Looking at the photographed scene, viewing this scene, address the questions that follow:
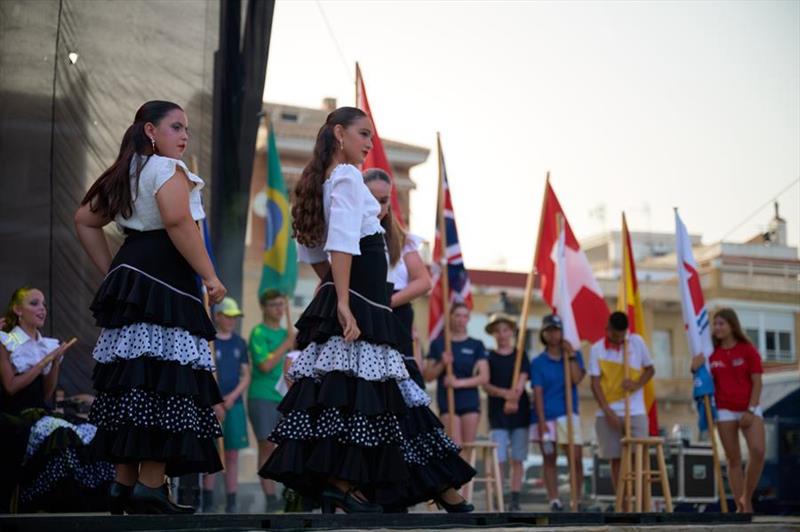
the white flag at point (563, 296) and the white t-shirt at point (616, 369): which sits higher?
the white flag at point (563, 296)

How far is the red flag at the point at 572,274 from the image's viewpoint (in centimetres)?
1211

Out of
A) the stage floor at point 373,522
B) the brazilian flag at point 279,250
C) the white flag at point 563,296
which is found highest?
the brazilian flag at point 279,250

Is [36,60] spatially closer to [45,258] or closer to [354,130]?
[45,258]

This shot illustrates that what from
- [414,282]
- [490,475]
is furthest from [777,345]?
[414,282]

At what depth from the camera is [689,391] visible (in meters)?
48.6

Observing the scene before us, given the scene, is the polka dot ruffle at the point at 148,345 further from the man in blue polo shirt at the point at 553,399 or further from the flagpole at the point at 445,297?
the man in blue polo shirt at the point at 553,399

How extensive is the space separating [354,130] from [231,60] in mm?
5622

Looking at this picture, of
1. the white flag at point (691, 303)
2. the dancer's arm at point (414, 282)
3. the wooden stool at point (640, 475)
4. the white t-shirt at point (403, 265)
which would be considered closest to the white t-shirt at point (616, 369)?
the white flag at point (691, 303)

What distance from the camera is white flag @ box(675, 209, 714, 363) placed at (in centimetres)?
1117

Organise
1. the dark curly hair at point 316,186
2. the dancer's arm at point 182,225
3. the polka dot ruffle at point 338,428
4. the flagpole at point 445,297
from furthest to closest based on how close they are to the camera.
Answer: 1. the flagpole at point 445,297
2. the dark curly hair at point 316,186
3. the polka dot ruffle at point 338,428
4. the dancer's arm at point 182,225

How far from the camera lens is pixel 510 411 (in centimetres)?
1153

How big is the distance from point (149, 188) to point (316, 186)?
A: 963mm

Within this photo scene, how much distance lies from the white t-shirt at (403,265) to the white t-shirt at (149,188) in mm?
1866

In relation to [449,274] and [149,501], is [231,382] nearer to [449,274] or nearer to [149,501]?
[449,274]
